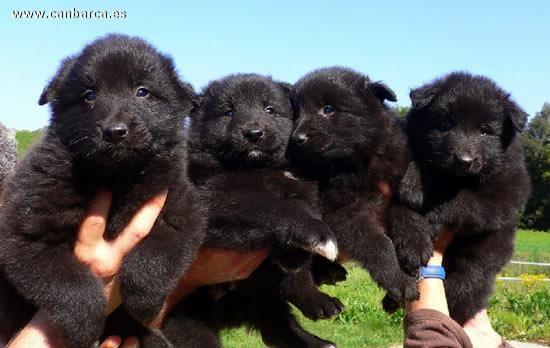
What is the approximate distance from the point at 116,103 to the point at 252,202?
2.85ft

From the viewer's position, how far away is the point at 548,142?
97.9ft

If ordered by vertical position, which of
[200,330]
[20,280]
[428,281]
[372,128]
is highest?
[372,128]

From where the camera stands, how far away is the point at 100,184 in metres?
2.64

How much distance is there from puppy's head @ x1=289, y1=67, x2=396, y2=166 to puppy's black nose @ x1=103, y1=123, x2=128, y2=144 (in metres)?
1.12

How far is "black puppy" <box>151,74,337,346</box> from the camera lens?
297cm

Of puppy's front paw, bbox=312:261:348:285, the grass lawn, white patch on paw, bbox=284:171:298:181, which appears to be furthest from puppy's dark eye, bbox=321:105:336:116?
the grass lawn

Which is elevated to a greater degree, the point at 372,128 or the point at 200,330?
the point at 372,128

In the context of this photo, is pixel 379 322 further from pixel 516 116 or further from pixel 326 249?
pixel 326 249

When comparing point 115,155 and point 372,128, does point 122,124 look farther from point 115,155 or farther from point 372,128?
point 372,128

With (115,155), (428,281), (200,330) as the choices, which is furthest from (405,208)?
(115,155)

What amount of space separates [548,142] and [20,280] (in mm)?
31251

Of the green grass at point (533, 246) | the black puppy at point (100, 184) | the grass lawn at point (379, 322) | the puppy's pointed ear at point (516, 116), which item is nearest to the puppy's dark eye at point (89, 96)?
the black puppy at point (100, 184)

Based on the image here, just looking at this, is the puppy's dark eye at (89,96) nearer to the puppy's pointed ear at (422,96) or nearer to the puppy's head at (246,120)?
the puppy's head at (246,120)

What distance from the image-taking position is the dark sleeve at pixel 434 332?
2.86 metres
